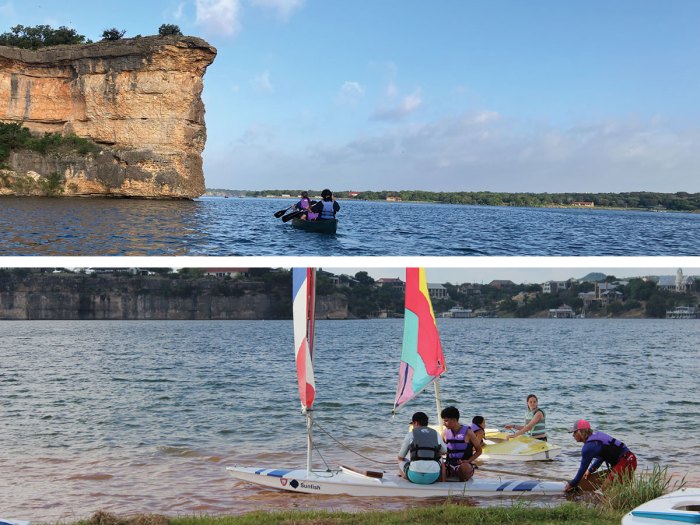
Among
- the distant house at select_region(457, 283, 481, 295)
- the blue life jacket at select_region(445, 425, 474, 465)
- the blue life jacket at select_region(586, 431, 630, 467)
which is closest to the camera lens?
the blue life jacket at select_region(586, 431, 630, 467)

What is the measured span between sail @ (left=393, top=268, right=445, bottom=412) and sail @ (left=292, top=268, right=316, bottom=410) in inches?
76.1

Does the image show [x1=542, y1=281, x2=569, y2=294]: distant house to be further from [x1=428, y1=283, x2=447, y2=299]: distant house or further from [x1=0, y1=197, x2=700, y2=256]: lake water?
[x1=0, y1=197, x2=700, y2=256]: lake water

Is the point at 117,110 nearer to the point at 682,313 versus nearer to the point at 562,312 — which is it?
the point at 562,312

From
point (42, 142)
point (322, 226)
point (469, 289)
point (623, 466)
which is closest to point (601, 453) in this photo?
point (623, 466)

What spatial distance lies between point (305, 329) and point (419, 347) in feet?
7.25

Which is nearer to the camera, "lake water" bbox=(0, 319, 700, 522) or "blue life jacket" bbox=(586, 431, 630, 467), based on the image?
"blue life jacket" bbox=(586, 431, 630, 467)

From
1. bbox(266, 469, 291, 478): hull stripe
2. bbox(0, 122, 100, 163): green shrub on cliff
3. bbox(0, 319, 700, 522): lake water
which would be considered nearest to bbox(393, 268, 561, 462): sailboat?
bbox(0, 319, 700, 522): lake water

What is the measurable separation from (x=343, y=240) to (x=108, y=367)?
18898 millimetres

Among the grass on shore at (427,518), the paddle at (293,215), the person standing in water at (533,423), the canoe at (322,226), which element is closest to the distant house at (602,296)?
the paddle at (293,215)

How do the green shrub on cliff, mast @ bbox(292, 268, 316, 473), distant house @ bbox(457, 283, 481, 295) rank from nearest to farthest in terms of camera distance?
mast @ bbox(292, 268, 316, 473), the green shrub on cliff, distant house @ bbox(457, 283, 481, 295)

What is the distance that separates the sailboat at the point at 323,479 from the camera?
29.3 feet

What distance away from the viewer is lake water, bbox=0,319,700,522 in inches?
421

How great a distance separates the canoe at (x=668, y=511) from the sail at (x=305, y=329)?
11.6 feet

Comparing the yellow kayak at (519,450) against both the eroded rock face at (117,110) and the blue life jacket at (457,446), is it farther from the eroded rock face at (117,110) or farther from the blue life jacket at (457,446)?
the eroded rock face at (117,110)
